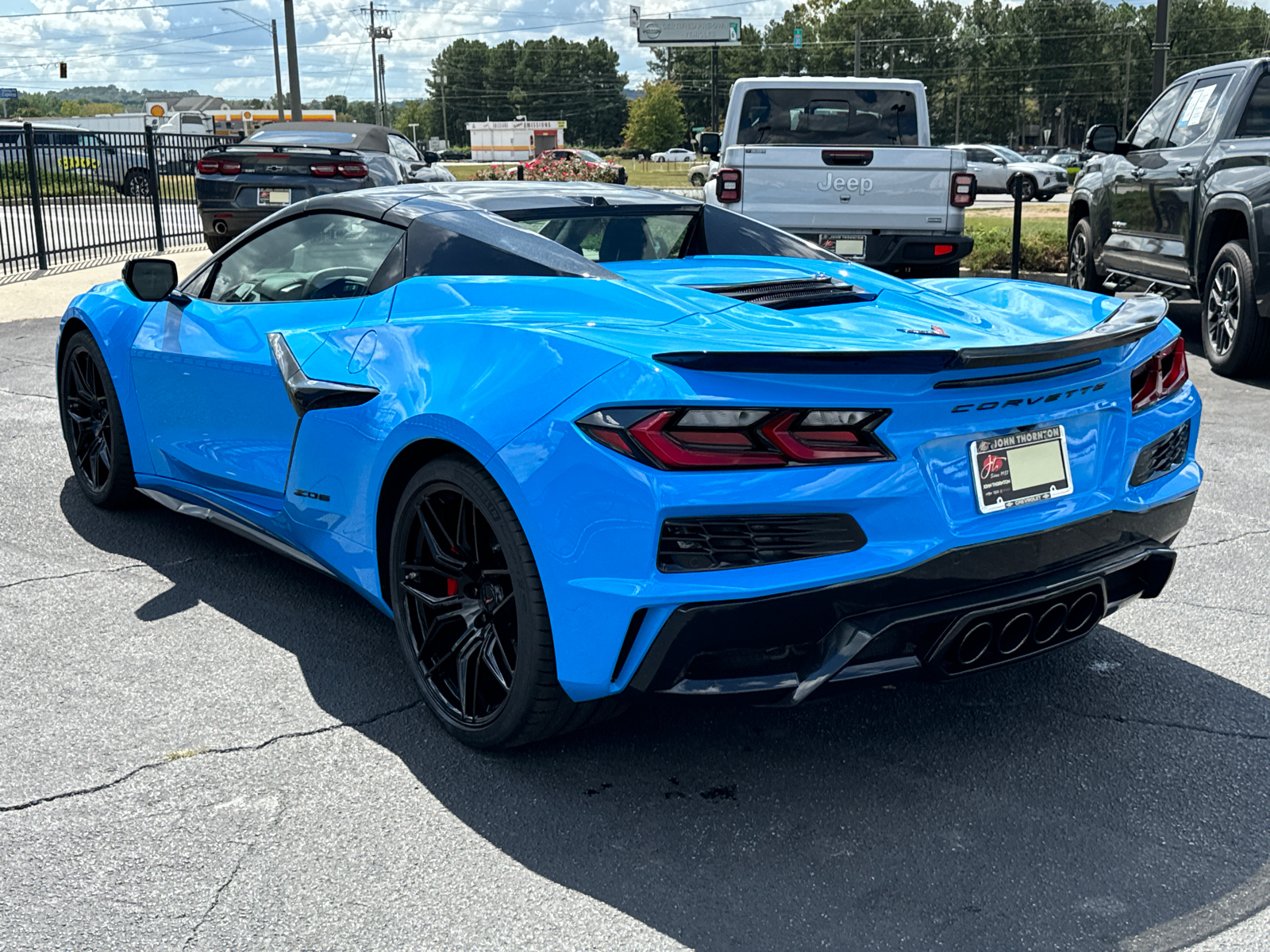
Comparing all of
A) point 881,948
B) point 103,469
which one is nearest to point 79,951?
point 881,948

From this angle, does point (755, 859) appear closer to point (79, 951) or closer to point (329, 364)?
point (79, 951)

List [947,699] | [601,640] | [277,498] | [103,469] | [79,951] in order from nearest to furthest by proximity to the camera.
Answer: [79,951]
[601,640]
[947,699]
[277,498]
[103,469]

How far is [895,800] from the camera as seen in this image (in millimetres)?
2965

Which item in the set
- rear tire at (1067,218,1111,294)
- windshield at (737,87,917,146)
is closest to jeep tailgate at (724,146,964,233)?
rear tire at (1067,218,1111,294)

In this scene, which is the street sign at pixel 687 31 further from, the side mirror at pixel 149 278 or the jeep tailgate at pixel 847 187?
the side mirror at pixel 149 278

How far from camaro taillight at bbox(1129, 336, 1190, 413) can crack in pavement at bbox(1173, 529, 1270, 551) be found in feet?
5.61

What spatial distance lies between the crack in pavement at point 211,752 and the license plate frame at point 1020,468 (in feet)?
5.65

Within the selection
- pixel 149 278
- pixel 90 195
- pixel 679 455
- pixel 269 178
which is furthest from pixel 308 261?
pixel 90 195

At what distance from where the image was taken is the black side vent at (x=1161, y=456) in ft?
10.2

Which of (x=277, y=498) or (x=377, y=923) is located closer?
(x=377, y=923)

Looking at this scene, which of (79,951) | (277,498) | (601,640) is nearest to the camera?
(79,951)

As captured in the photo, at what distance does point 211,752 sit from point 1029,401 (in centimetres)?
222

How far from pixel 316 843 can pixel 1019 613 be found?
1.67m

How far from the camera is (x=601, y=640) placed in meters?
2.67
